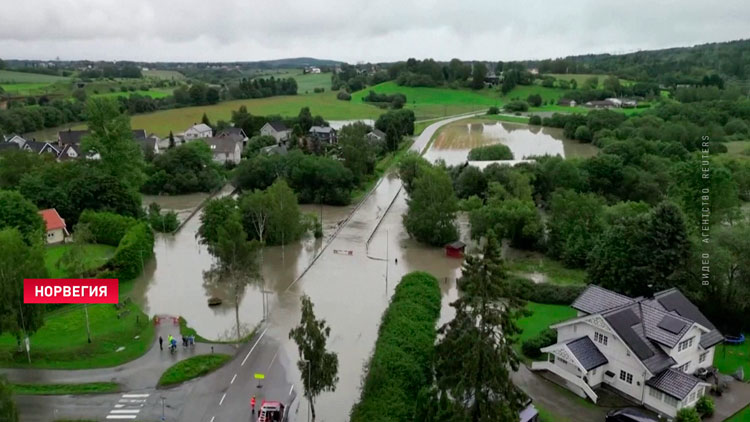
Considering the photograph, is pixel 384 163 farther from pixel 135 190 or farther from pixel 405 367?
pixel 405 367

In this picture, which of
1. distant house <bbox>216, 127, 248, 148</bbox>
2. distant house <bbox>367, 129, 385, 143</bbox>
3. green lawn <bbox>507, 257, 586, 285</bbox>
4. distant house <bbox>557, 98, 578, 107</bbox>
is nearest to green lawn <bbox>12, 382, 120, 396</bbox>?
green lawn <bbox>507, 257, 586, 285</bbox>

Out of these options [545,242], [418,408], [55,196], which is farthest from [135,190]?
[418,408]

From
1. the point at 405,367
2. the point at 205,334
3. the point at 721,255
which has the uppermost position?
the point at 721,255

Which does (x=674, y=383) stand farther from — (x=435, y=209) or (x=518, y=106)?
(x=518, y=106)

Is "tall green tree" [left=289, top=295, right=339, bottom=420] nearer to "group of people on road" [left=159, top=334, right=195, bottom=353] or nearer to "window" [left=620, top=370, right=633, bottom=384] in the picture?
"group of people on road" [left=159, top=334, right=195, bottom=353]

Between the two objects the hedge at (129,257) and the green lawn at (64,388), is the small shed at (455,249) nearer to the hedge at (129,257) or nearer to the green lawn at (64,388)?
the hedge at (129,257)

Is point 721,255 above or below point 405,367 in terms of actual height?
above
